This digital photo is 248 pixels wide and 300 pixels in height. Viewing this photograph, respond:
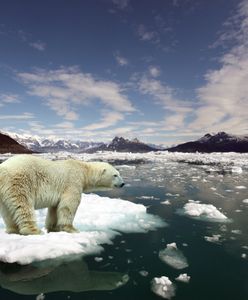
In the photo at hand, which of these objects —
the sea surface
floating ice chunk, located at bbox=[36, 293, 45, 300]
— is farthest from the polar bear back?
floating ice chunk, located at bbox=[36, 293, 45, 300]

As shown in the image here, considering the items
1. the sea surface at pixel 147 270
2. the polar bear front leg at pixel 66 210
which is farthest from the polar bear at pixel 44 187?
the sea surface at pixel 147 270

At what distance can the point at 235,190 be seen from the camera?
15141mm

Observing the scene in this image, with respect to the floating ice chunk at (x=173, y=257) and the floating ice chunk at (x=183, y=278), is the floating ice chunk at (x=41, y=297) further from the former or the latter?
the floating ice chunk at (x=173, y=257)

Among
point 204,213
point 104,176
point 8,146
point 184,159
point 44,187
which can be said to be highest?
point 8,146

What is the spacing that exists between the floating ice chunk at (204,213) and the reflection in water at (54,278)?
4.82 meters

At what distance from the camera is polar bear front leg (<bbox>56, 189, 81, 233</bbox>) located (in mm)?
6465

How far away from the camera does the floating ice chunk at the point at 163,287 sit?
4.43 m

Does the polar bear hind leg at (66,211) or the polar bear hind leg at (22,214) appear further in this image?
the polar bear hind leg at (66,211)

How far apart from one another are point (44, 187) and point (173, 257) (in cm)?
280

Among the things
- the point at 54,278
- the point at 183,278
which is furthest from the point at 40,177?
the point at 183,278

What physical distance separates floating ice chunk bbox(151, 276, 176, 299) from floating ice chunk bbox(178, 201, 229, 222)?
4.53 m

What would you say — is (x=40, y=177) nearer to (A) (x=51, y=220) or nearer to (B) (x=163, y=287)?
(A) (x=51, y=220)

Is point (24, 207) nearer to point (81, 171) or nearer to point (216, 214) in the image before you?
point (81, 171)

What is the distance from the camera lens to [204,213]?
9.70m
